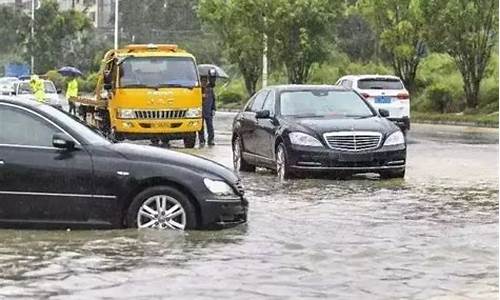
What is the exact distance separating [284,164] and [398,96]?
14.4m

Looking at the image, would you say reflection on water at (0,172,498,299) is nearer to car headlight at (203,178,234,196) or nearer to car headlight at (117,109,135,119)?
car headlight at (203,178,234,196)

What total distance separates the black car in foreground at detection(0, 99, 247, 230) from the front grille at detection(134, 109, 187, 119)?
44.1ft

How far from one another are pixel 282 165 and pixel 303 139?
0.64 m

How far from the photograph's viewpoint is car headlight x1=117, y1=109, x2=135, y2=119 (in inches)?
938

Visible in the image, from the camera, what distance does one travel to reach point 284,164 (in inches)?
646

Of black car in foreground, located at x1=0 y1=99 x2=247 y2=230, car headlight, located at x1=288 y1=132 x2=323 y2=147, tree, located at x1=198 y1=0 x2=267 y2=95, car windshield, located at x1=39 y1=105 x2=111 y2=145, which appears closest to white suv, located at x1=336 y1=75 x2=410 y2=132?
car headlight, located at x1=288 y1=132 x2=323 y2=147

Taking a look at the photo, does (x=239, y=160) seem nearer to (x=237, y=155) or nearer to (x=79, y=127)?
(x=237, y=155)

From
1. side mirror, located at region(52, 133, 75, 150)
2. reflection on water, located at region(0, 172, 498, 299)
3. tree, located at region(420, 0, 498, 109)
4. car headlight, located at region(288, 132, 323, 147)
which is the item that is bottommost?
reflection on water, located at region(0, 172, 498, 299)

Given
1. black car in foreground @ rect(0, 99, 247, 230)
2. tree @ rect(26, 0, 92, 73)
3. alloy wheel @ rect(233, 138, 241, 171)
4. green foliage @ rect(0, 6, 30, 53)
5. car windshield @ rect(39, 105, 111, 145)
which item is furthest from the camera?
green foliage @ rect(0, 6, 30, 53)

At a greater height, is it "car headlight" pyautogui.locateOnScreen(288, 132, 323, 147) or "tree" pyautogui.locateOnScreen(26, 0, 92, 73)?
"tree" pyautogui.locateOnScreen(26, 0, 92, 73)

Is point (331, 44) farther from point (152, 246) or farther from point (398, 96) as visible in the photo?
point (152, 246)

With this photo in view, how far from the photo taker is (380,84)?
1214 inches

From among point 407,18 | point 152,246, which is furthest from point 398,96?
point 152,246

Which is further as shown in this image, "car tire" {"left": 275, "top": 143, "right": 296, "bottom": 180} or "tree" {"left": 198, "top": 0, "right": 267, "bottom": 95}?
"tree" {"left": 198, "top": 0, "right": 267, "bottom": 95}
